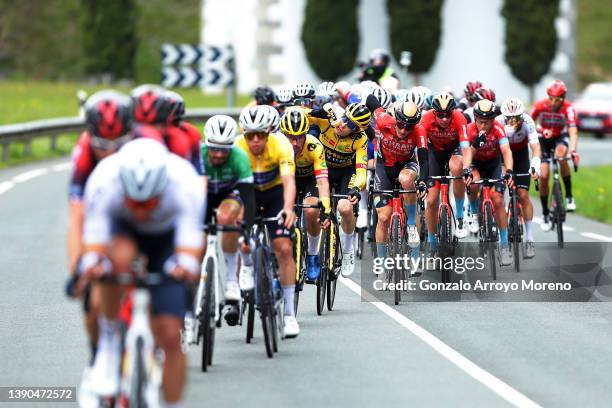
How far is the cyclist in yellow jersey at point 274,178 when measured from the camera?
12359 millimetres

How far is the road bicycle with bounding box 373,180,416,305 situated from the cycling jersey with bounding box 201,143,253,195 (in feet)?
11.2

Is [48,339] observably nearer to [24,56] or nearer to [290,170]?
[290,170]

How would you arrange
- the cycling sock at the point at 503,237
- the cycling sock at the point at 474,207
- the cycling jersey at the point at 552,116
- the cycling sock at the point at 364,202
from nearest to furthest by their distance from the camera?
the cycling sock at the point at 503,237, the cycling sock at the point at 474,207, the cycling sock at the point at 364,202, the cycling jersey at the point at 552,116

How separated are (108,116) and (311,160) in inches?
227

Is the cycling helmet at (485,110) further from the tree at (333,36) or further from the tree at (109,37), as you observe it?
the tree at (109,37)

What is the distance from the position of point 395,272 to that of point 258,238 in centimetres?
311

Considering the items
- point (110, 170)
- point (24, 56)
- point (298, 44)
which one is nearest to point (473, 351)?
point (110, 170)

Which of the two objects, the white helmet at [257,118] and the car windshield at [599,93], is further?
the car windshield at [599,93]

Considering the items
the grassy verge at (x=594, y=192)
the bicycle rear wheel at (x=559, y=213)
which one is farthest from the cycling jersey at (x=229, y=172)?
the grassy verge at (x=594, y=192)

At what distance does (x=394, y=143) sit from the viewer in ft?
53.4

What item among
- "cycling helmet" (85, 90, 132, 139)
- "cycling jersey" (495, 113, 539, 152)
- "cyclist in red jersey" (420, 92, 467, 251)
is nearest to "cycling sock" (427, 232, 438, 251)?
"cyclist in red jersey" (420, 92, 467, 251)

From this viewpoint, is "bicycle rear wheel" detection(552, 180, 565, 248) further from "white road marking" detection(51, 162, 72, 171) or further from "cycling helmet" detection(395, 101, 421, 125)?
"white road marking" detection(51, 162, 72, 171)

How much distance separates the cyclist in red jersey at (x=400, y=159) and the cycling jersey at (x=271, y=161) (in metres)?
2.92

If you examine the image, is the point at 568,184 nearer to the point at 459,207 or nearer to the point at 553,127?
the point at 553,127
